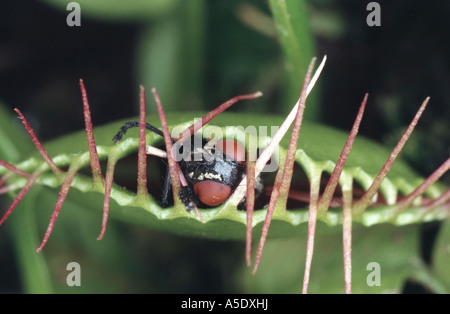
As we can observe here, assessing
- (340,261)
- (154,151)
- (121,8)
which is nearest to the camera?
(154,151)

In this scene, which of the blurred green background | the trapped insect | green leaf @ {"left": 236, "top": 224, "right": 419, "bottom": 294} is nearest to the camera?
the trapped insect

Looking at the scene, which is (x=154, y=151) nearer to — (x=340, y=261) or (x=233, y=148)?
(x=233, y=148)

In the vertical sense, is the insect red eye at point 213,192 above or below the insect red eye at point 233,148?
below

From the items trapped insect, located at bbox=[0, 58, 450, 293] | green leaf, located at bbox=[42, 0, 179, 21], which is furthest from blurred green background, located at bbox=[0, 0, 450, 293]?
trapped insect, located at bbox=[0, 58, 450, 293]

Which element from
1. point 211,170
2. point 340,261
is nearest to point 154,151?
point 211,170

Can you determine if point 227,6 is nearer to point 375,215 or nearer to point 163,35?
point 163,35

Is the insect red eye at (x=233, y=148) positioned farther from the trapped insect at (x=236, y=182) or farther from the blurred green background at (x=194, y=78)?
the blurred green background at (x=194, y=78)

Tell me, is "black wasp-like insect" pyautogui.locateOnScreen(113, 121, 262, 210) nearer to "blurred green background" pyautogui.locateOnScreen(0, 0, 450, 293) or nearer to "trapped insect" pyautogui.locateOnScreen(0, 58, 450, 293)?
"trapped insect" pyautogui.locateOnScreen(0, 58, 450, 293)

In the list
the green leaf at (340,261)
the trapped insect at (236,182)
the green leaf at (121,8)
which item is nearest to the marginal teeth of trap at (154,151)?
the trapped insect at (236,182)
